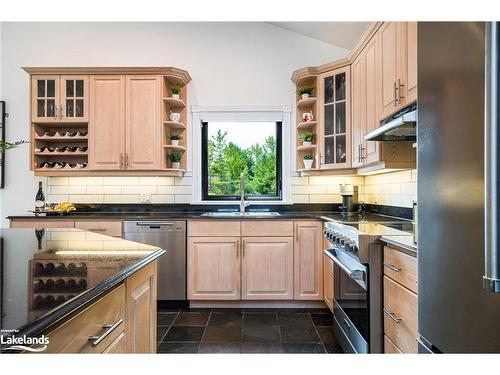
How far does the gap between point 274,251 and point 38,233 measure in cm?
189

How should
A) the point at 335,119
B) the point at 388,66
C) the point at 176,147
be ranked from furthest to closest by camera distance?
1. the point at 176,147
2. the point at 335,119
3. the point at 388,66

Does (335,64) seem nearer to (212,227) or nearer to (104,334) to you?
(212,227)

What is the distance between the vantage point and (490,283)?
1.85ft

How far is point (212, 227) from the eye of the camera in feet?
9.62

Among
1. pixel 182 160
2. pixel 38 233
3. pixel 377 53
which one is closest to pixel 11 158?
pixel 182 160

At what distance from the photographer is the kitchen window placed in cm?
363

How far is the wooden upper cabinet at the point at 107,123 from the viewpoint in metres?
3.15

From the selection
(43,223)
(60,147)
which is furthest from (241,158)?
(43,223)

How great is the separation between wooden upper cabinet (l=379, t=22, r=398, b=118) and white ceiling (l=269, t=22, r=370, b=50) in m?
0.90

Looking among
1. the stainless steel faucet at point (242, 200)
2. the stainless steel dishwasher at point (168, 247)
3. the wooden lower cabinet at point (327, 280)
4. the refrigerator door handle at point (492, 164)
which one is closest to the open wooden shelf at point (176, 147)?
the stainless steel faucet at point (242, 200)

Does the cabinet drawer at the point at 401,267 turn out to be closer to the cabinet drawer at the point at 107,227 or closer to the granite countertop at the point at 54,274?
the granite countertop at the point at 54,274

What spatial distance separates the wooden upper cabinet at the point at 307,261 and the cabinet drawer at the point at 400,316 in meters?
1.34

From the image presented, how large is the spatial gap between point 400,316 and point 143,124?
2767 millimetres

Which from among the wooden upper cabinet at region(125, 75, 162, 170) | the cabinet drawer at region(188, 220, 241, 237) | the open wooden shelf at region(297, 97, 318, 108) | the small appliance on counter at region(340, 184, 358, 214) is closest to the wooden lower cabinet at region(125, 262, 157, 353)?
the cabinet drawer at region(188, 220, 241, 237)
